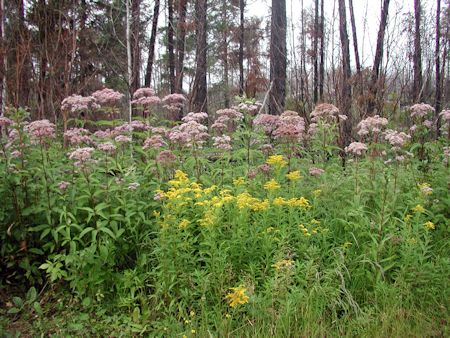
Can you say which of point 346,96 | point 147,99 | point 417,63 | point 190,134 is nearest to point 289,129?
point 190,134

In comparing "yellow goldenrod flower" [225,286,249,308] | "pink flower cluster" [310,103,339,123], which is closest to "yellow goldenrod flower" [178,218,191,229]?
"yellow goldenrod flower" [225,286,249,308]

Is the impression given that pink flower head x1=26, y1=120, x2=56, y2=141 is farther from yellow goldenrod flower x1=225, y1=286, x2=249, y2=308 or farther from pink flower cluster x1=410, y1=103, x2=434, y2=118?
pink flower cluster x1=410, y1=103, x2=434, y2=118

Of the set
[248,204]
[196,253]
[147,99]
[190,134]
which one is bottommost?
[196,253]

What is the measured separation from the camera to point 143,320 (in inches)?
130

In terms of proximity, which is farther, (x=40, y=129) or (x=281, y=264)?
(x=40, y=129)

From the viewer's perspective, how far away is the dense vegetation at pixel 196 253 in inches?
123

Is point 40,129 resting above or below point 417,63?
below

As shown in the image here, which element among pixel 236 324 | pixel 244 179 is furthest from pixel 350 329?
pixel 244 179

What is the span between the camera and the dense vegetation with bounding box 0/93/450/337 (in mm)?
3123

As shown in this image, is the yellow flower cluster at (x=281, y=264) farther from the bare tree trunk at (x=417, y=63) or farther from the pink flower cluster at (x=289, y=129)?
the bare tree trunk at (x=417, y=63)

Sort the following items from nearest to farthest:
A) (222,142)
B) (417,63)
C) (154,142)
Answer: (154,142) → (222,142) → (417,63)

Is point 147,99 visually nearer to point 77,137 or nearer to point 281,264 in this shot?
point 77,137

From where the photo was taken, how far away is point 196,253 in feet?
12.1

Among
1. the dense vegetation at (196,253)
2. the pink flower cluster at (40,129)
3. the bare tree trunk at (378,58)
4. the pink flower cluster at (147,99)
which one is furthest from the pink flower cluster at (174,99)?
the bare tree trunk at (378,58)
